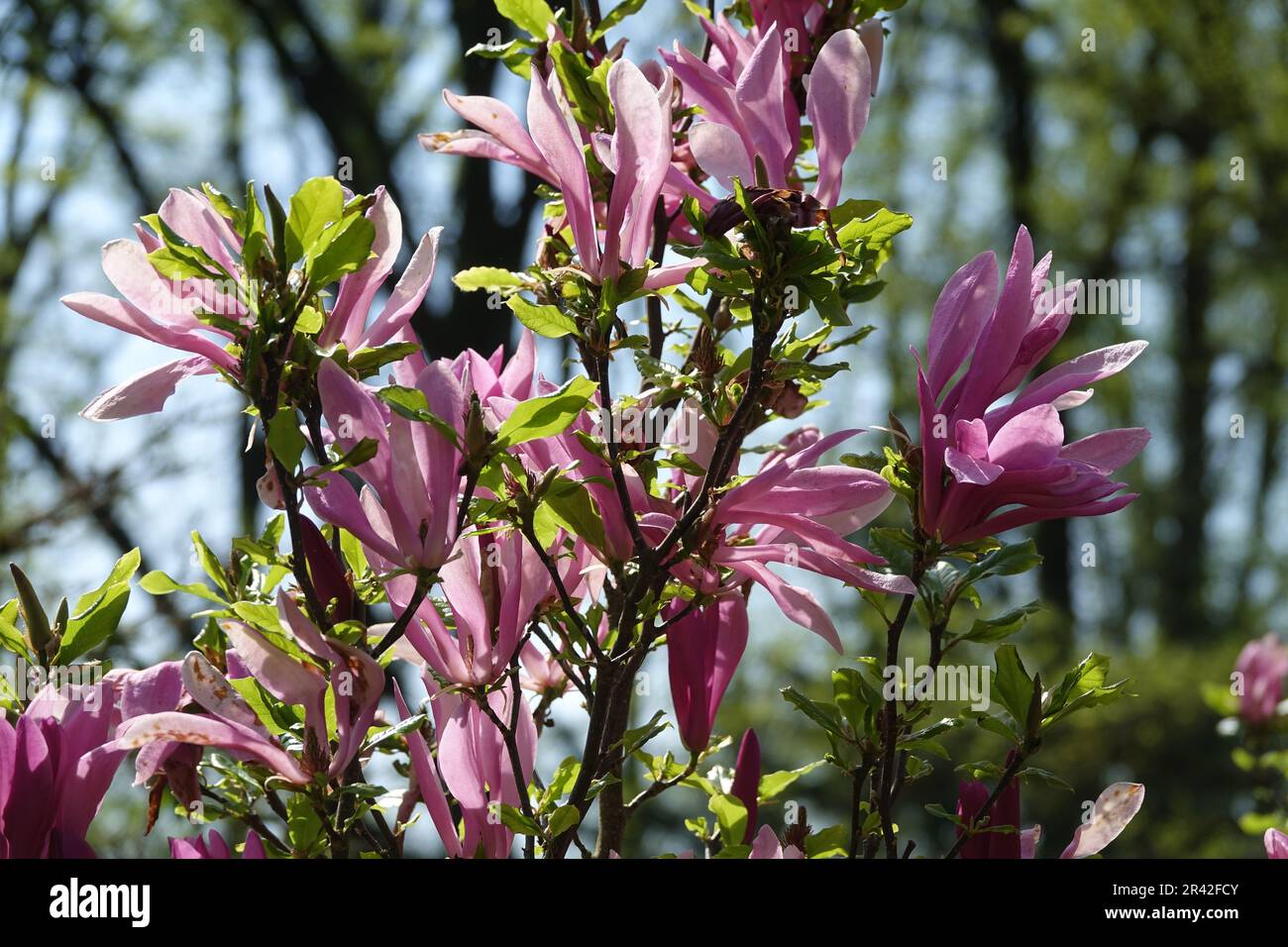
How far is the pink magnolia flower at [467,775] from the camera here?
918mm

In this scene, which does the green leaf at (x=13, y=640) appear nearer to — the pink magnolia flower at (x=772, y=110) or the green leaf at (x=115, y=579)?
the green leaf at (x=115, y=579)

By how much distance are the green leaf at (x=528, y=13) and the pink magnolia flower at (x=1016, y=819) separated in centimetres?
80

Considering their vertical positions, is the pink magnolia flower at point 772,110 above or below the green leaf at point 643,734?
above

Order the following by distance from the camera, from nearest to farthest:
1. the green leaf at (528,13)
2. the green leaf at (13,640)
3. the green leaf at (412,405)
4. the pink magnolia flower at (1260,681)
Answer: the green leaf at (412,405), the green leaf at (13,640), the green leaf at (528,13), the pink magnolia flower at (1260,681)

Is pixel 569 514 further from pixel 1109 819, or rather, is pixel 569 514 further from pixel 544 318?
pixel 1109 819

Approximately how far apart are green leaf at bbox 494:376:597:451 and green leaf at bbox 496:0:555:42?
48 centimetres

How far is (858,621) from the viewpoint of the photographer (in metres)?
8.48

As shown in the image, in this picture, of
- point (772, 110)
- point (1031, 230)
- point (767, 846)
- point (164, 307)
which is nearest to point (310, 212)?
point (164, 307)

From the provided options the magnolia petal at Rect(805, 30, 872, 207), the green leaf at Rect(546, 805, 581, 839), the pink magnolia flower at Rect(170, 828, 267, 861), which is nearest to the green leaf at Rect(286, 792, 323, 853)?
the pink magnolia flower at Rect(170, 828, 267, 861)

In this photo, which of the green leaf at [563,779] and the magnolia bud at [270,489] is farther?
the green leaf at [563,779]

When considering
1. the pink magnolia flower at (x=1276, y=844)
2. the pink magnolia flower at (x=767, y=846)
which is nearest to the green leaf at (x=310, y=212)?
the pink magnolia flower at (x=767, y=846)

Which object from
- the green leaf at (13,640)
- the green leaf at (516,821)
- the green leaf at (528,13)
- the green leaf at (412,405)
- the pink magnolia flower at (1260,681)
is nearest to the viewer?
the green leaf at (412,405)
